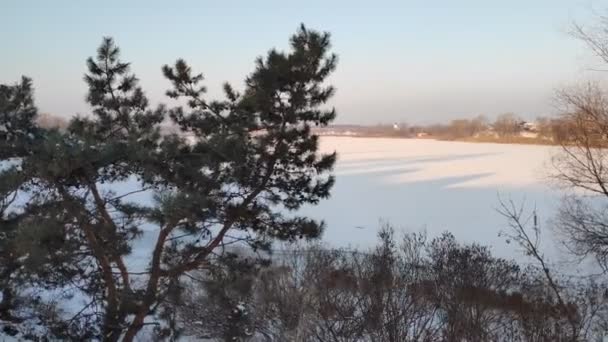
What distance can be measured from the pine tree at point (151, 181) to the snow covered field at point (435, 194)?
9.41m

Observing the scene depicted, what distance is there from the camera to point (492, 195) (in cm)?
2616

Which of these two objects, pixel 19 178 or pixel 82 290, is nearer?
pixel 19 178

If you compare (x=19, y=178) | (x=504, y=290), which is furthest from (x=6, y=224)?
(x=504, y=290)

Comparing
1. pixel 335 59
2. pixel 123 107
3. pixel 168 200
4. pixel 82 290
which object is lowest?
pixel 82 290

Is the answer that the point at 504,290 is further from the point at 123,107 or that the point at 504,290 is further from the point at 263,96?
the point at 123,107

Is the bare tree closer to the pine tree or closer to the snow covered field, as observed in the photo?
the snow covered field

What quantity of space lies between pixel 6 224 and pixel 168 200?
1771 millimetres

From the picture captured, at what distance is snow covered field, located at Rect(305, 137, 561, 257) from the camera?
19312 millimetres

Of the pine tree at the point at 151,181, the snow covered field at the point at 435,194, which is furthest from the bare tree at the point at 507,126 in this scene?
the pine tree at the point at 151,181

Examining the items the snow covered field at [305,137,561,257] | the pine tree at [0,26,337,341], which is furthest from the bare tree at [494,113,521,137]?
the pine tree at [0,26,337,341]

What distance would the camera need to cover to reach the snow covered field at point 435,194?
19.3 meters

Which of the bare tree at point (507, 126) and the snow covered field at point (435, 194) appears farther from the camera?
the bare tree at point (507, 126)

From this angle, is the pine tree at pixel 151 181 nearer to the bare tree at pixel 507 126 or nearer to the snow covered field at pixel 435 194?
the snow covered field at pixel 435 194

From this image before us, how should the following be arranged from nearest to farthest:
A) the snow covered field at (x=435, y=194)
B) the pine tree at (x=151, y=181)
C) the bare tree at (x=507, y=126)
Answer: the pine tree at (x=151, y=181)
the snow covered field at (x=435, y=194)
the bare tree at (x=507, y=126)
